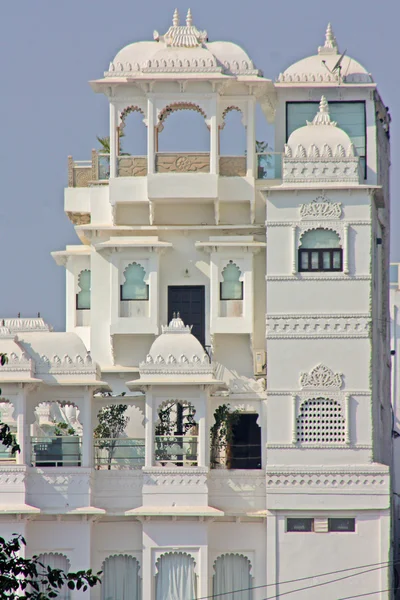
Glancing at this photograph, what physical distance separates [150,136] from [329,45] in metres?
6.00

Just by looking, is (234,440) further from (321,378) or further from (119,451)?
(321,378)

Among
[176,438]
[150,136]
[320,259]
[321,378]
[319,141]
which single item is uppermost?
[150,136]

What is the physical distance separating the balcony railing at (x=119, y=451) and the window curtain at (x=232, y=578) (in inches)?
125

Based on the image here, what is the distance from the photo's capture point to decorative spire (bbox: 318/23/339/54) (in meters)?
42.9

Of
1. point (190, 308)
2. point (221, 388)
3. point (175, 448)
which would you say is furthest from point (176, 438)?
point (190, 308)

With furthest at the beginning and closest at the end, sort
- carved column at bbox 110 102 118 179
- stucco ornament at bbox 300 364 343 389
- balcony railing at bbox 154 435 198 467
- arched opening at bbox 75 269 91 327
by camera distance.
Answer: arched opening at bbox 75 269 91 327, carved column at bbox 110 102 118 179, balcony railing at bbox 154 435 198 467, stucco ornament at bbox 300 364 343 389

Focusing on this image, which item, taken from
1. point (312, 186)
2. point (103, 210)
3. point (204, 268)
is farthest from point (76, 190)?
point (312, 186)

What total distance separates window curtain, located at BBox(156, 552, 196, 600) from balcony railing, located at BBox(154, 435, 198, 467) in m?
2.32

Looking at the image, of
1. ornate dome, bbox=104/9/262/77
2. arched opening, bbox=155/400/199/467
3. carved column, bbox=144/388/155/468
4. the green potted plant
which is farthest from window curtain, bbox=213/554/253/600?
ornate dome, bbox=104/9/262/77

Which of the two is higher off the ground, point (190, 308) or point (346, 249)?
point (346, 249)

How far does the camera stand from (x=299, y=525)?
1497 inches

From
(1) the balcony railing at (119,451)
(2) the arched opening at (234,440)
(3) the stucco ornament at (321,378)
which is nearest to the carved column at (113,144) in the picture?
(2) the arched opening at (234,440)

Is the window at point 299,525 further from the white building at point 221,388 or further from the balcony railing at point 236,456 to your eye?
the balcony railing at point 236,456

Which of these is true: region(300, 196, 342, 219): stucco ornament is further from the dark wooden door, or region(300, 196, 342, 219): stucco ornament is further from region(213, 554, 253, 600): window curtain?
region(213, 554, 253, 600): window curtain
